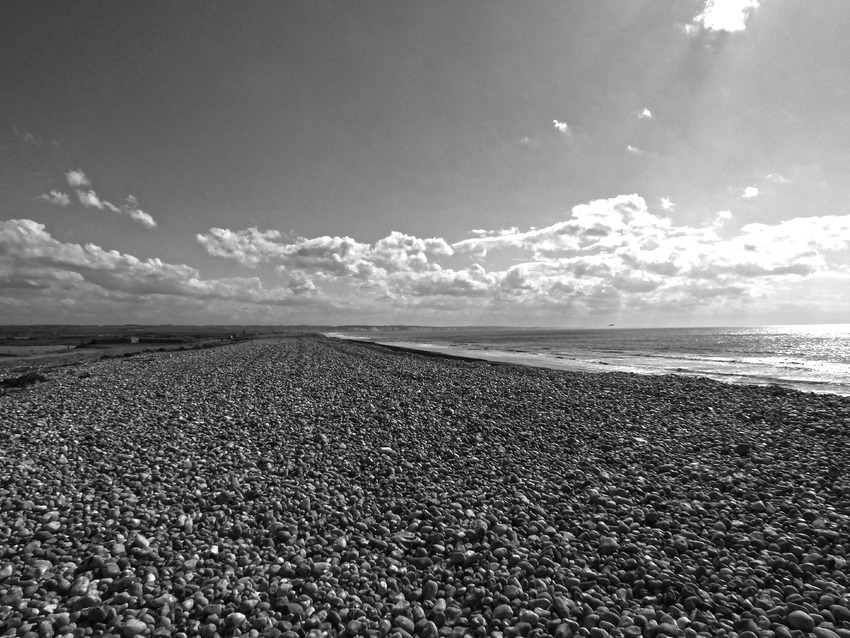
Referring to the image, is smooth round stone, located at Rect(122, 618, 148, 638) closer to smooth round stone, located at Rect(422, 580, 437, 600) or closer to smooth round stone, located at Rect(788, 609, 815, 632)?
smooth round stone, located at Rect(422, 580, 437, 600)

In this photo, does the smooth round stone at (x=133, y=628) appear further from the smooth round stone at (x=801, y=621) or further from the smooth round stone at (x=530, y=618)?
the smooth round stone at (x=801, y=621)

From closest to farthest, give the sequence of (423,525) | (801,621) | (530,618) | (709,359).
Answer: (801,621), (530,618), (423,525), (709,359)

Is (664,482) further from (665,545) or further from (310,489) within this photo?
(310,489)

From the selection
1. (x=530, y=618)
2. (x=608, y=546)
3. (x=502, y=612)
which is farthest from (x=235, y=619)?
(x=608, y=546)

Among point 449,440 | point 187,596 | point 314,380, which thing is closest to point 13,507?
point 187,596

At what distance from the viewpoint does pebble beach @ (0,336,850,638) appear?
144 inches

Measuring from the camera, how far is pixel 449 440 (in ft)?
29.9

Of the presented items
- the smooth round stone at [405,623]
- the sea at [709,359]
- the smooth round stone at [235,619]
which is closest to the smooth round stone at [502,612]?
the smooth round stone at [405,623]

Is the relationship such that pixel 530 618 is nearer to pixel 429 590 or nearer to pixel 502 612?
pixel 502 612

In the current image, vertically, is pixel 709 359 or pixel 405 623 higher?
pixel 709 359

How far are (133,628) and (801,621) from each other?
5.68 metres

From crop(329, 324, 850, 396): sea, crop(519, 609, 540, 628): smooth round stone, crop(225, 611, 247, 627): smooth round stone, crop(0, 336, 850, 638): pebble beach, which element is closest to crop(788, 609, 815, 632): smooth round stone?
crop(0, 336, 850, 638): pebble beach

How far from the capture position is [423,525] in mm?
5328

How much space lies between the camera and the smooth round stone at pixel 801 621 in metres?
3.50
